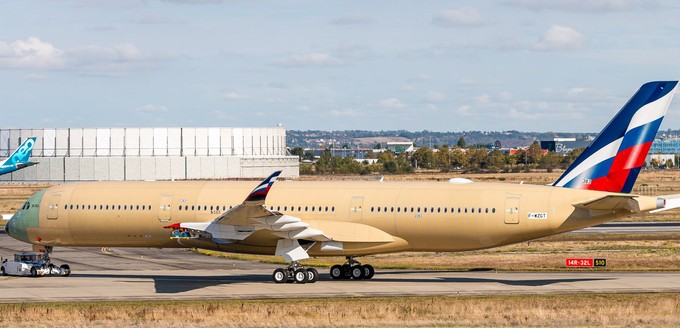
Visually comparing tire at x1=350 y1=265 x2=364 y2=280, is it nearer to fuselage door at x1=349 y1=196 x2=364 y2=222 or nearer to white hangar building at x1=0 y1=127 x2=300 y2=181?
fuselage door at x1=349 y1=196 x2=364 y2=222

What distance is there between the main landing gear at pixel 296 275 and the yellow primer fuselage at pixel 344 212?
3.55 feet

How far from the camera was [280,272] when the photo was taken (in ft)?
148

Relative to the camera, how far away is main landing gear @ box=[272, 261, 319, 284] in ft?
146

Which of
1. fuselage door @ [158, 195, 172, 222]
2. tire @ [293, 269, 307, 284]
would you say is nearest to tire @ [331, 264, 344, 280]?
tire @ [293, 269, 307, 284]

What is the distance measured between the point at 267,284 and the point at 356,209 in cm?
508

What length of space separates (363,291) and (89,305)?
10.8m

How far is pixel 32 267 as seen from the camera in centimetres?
4809

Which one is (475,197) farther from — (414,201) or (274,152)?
(274,152)

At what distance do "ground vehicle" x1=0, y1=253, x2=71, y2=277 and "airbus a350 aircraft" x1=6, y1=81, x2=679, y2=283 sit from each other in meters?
0.87

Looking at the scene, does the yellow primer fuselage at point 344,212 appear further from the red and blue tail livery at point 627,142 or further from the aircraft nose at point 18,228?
the red and blue tail livery at point 627,142

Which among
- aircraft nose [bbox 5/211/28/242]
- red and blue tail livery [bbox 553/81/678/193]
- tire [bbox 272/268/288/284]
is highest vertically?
red and blue tail livery [bbox 553/81/678/193]

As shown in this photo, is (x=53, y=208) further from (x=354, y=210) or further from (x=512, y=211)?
(x=512, y=211)

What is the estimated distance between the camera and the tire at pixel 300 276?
146 ft

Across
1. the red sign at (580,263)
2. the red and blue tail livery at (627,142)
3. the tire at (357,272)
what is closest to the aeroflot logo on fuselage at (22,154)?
the tire at (357,272)
